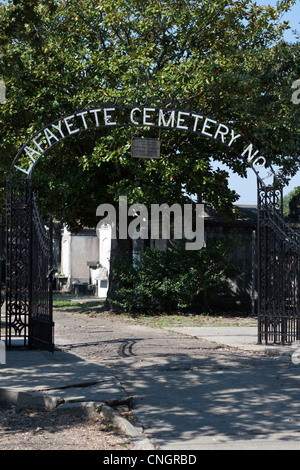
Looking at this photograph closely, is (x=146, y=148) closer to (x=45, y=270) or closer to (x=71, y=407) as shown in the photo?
(x=45, y=270)

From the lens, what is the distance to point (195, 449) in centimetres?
617

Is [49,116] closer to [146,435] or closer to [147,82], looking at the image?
[147,82]

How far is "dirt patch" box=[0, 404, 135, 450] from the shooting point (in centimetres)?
639

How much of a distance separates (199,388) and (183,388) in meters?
0.22

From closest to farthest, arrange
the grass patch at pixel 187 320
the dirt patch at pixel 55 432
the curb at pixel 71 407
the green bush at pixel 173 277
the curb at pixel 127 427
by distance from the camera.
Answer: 1. the curb at pixel 127 427
2. the dirt patch at pixel 55 432
3. the curb at pixel 71 407
4. the grass patch at pixel 187 320
5. the green bush at pixel 173 277

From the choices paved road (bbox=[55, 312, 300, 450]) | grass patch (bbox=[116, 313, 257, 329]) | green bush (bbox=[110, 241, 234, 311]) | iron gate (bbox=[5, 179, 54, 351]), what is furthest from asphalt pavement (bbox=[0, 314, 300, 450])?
green bush (bbox=[110, 241, 234, 311])

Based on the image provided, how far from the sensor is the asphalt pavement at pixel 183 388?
6751 mm

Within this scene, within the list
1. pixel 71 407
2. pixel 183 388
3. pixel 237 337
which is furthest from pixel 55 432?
pixel 237 337

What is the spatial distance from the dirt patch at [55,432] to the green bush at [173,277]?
12731mm

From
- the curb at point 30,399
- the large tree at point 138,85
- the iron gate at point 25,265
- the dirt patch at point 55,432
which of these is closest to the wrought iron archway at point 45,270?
the iron gate at point 25,265

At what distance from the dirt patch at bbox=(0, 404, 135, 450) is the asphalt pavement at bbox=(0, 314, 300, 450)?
9.4 inches

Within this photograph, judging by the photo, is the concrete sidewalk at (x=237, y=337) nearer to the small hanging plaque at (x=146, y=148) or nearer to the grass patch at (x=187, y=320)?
the grass patch at (x=187, y=320)

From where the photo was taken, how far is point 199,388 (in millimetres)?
9109
